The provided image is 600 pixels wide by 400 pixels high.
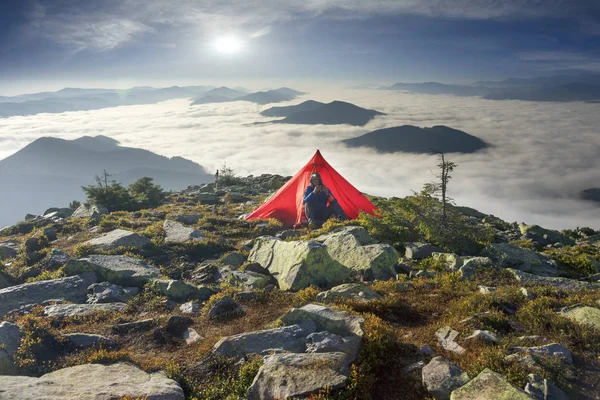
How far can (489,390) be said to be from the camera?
14.4ft

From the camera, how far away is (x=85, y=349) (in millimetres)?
Result: 6652

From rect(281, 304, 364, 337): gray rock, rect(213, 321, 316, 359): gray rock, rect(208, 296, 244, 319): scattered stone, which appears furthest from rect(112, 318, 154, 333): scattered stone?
rect(281, 304, 364, 337): gray rock

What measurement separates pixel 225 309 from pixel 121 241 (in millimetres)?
7556

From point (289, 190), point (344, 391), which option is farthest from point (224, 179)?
point (344, 391)

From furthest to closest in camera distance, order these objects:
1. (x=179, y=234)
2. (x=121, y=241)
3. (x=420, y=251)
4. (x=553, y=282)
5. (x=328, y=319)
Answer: (x=179, y=234) → (x=121, y=241) → (x=420, y=251) → (x=553, y=282) → (x=328, y=319)

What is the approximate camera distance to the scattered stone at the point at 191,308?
848 cm

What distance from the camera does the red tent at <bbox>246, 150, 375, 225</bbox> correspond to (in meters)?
18.7

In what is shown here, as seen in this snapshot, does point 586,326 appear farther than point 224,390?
Yes

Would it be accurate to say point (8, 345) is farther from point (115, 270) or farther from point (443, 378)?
point (443, 378)

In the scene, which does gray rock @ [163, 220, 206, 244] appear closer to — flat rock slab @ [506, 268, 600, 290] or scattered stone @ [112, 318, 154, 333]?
scattered stone @ [112, 318, 154, 333]

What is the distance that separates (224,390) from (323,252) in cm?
534

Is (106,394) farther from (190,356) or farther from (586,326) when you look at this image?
(586,326)

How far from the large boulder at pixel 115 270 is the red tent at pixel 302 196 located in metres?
8.30

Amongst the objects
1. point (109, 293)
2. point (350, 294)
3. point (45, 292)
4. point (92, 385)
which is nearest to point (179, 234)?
point (109, 293)
